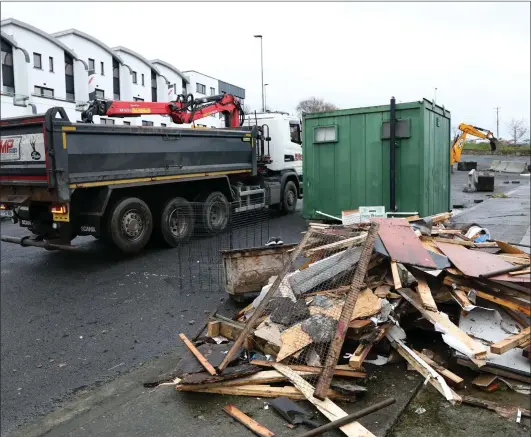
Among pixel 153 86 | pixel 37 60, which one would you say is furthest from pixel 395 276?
pixel 153 86

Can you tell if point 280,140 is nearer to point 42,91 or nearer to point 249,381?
point 249,381

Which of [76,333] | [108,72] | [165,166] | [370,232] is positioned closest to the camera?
[370,232]

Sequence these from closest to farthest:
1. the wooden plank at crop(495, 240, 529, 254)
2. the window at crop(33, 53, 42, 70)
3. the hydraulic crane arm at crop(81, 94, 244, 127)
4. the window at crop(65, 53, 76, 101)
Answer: the wooden plank at crop(495, 240, 529, 254) < the hydraulic crane arm at crop(81, 94, 244, 127) < the window at crop(33, 53, 42, 70) < the window at crop(65, 53, 76, 101)

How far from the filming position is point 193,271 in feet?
27.7

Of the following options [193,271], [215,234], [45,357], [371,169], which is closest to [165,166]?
[215,234]

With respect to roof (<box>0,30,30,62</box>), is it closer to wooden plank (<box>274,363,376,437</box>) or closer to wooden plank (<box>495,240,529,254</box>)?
wooden plank (<box>495,240,529,254</box>)

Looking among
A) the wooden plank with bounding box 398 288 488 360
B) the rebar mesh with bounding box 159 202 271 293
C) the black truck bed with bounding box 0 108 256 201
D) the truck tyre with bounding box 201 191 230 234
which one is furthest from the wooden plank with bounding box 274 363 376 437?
the truck tyre with bounding box 201 191 230 234

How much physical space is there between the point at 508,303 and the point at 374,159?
6.40 m

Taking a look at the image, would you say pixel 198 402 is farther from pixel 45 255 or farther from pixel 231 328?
pixel 45 255

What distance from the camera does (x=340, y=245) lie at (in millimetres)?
5363

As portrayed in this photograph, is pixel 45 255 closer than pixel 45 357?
No

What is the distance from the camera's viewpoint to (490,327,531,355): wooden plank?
3750mm

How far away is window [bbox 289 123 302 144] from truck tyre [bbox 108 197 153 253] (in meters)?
6.25

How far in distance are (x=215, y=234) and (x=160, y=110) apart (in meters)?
3.42
